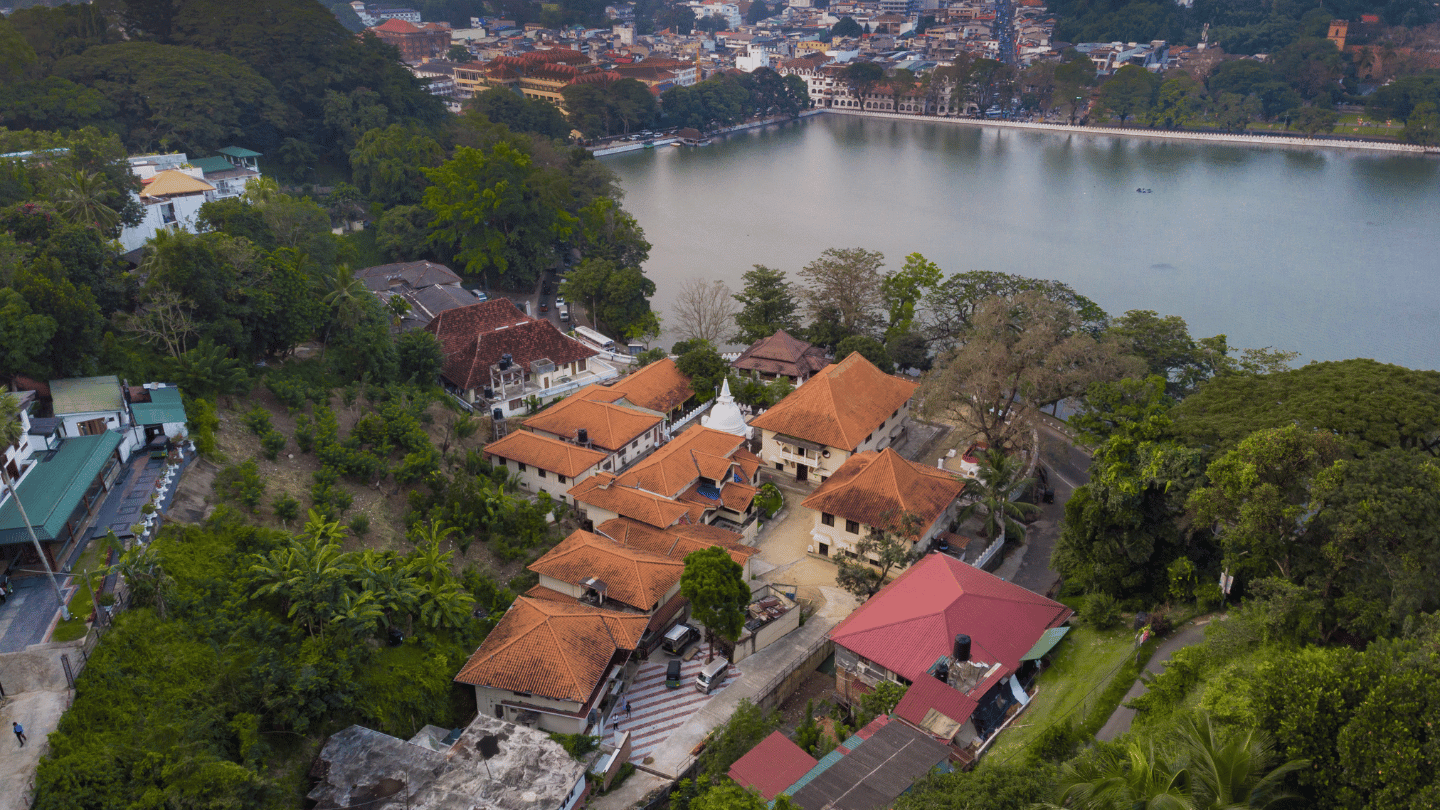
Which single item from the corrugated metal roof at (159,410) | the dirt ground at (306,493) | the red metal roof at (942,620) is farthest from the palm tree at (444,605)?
the corrugated metal roof at (159,410)

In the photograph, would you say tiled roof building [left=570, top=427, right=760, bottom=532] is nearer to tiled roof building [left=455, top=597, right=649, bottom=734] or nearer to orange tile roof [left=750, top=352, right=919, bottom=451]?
orange tile roof [left=750, top=352, right=919, bottom=451]

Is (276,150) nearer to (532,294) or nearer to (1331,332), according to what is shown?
(532,294)

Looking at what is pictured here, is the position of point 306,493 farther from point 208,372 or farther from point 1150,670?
point 1150,670

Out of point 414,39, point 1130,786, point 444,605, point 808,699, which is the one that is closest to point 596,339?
point 444,605

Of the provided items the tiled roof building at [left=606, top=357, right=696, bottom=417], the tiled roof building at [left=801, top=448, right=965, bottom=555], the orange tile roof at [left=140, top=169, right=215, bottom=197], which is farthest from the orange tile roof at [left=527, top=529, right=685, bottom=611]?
the orange tile roof at [left=140, top=169, right=215, bottom=197]

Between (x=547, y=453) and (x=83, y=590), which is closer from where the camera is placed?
(x=83, y=590)

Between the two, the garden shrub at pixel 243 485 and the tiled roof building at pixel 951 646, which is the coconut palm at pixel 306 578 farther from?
the tiled roof building at pixel 951 646
